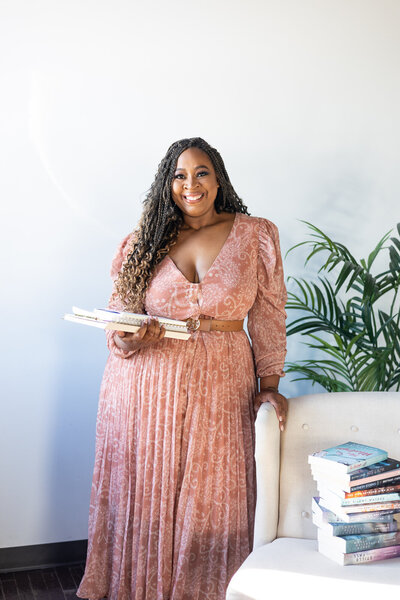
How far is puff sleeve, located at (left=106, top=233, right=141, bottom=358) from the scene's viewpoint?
2.48m

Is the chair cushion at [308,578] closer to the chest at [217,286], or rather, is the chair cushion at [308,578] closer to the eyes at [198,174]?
the chest at [217,286]

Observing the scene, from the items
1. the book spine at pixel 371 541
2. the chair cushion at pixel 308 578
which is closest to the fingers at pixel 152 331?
the chair cushion at pixel 308 578

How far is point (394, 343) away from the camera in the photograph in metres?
2.91

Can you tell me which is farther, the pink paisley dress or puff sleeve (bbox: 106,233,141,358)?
puff sleeve (bbox: 106,233,141,358)

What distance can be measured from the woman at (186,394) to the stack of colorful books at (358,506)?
1.03 ft

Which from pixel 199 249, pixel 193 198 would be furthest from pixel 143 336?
pixel 193 198

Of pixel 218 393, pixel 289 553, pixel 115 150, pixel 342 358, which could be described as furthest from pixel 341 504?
pixel 115 150

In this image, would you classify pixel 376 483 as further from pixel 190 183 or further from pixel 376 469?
pixel 190 183

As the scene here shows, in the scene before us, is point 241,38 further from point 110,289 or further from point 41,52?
point 110,289

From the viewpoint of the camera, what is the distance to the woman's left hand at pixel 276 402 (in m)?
2.19

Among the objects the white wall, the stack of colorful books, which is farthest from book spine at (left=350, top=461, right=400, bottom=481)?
the white wall

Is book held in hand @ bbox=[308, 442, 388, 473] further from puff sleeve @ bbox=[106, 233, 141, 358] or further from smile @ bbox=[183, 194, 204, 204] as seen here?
smile @ bbox=[183, 194, 204, 204]

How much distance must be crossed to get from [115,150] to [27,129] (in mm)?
375

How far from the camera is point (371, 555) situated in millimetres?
1876
